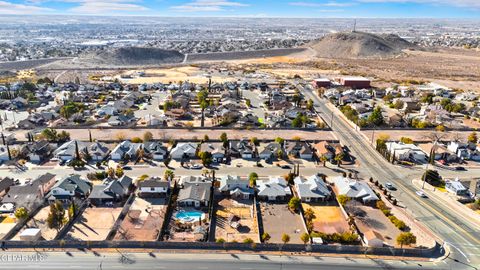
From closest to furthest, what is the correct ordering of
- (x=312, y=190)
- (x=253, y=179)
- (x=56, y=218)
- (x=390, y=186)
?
(x=56, y=218)
(x=312, y=190)
(x=253, y=179)
(x=390, y=186)

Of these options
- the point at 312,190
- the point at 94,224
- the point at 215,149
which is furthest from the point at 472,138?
the point at 94,224

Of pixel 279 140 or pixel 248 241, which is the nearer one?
pixel 248 241

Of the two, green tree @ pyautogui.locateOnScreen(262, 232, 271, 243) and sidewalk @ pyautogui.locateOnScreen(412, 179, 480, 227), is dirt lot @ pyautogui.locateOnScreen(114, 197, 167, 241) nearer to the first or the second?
green tree @ pyautogui.locateOnScreen(262, 232, 271, 243)

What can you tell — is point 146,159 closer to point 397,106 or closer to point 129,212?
point 129,212

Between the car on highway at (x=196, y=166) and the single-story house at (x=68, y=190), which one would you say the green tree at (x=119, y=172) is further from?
Result: the car on highway at (x=196, y=166)

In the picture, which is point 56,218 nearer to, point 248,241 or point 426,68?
point 248,241

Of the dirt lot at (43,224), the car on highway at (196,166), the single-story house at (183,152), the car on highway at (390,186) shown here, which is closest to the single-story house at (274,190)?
the car on highway at (196,166)

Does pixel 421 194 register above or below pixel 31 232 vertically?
above

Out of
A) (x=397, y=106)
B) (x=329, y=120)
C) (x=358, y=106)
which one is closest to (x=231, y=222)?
(x=329, y=120)
